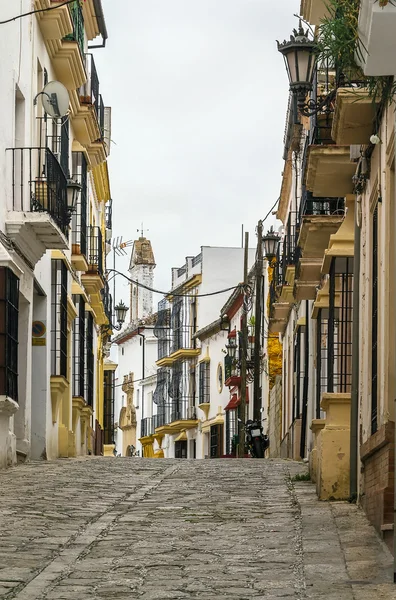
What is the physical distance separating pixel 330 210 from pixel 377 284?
689cm

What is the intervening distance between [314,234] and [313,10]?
3.73 meters

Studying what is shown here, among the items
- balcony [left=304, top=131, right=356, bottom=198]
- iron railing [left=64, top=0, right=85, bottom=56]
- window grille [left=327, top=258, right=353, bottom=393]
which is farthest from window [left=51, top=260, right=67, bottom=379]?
balcony [left=304, top=131, right=356, bottom=198]

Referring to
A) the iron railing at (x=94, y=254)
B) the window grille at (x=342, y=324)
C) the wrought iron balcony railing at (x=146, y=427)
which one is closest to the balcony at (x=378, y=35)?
the window grille at (x=342, y=324)

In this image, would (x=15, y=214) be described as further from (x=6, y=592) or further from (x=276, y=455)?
(x=276, y=455)

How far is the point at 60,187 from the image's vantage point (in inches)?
782

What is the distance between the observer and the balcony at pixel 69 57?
2177cm

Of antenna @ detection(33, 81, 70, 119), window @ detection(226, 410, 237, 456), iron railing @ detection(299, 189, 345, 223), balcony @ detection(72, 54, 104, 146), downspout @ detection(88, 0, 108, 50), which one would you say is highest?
downspout @ detection(88, 0, 108, 50)

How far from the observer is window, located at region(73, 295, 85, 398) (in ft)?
88.2

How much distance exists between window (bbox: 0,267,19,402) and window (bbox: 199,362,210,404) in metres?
39.5

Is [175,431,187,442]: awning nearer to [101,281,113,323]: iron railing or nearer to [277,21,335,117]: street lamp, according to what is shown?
[101,281,113,323]: iron railing

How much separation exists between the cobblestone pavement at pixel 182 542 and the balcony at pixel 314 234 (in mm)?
3604

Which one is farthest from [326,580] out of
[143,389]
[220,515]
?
[143,389]

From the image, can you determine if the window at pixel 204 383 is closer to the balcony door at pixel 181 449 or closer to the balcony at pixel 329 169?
the balcony door at pixel 181 449

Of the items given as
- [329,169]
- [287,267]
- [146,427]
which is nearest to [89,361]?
[287,267]
